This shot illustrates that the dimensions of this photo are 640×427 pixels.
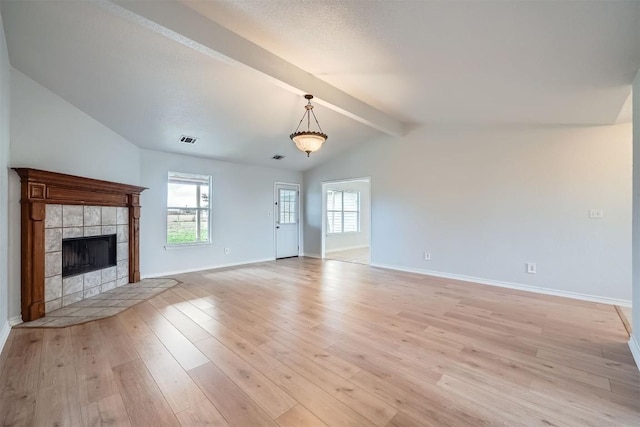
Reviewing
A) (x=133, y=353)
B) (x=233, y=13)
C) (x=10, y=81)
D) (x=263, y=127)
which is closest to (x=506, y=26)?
(x=233, y=13)

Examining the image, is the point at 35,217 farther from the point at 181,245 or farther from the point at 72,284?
the point at 181,245

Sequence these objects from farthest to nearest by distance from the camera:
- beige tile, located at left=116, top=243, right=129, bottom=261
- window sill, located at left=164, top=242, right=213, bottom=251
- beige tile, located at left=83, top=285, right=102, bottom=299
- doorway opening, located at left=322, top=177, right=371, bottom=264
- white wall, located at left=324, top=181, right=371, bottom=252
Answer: white wall, located at left=324, top=181, right=371, bottom=252 → doorway opening, located at left=322, top=177, right=371, bottom=264 → window sill, located at left=164, top=242, right=213, bottom=251 → beige tile, located at left=116, top=243, right=129, bottom=261 → beige tile, located at left=83, top=285, right=102, bottom=299

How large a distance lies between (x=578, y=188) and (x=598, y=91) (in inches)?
60.0

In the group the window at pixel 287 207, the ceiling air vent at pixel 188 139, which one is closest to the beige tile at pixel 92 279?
the ceiling air vent at pixel 188 139

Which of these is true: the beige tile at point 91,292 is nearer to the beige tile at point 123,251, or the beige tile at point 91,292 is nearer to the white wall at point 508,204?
the beige tile at point 123,251

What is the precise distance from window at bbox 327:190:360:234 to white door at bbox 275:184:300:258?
1214 millimetres

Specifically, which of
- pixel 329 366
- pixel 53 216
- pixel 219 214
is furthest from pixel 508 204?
pixel 53 216

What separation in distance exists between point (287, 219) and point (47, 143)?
494cm

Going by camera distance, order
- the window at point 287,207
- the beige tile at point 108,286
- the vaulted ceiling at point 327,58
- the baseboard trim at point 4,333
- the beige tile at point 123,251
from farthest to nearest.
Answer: the window at point 287,207 → the beige tile at point 123,251 → the beige tile at point 108,286 → the baseboard trim at point 4,333 → the vaulted ceiling at point 327,58

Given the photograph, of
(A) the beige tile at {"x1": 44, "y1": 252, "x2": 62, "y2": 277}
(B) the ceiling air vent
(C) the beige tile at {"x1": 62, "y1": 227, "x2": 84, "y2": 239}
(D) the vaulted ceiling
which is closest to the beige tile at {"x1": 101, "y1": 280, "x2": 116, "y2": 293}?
(A) the beige tile at {"x1": 44, "y1": 252, "x2": 62, "y2": 277}

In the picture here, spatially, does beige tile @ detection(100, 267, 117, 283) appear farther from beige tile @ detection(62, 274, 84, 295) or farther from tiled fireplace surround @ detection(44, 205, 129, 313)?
beige tile @ detection(62, 274, 84, 295)

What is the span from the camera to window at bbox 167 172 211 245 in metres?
5.45

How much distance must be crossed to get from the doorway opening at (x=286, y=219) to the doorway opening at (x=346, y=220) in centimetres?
84

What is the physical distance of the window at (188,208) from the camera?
5.45 meters
